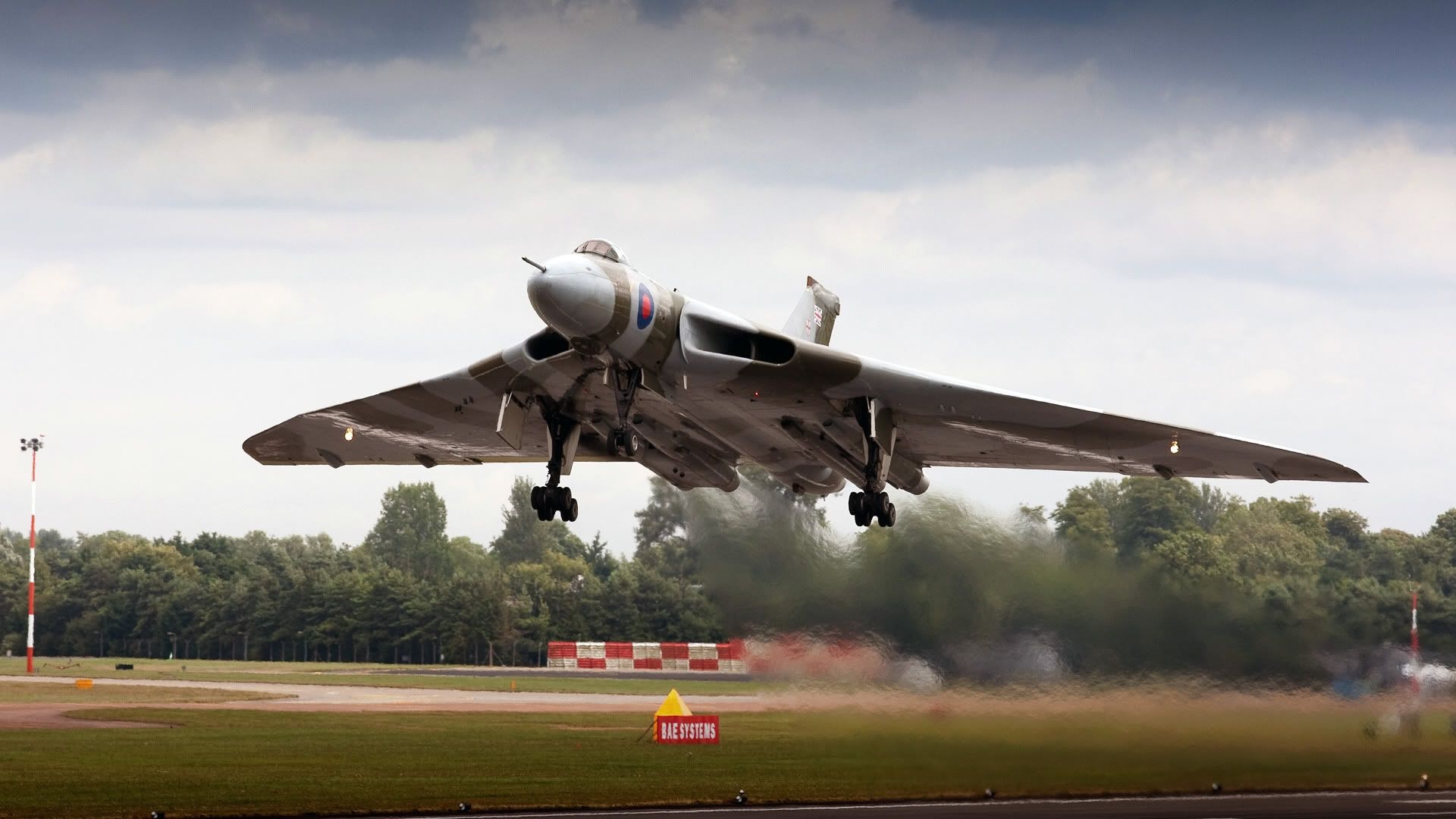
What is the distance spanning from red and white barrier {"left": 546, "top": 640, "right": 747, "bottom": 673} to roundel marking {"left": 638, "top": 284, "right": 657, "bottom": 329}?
27972mm

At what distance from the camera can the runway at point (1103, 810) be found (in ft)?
78.7

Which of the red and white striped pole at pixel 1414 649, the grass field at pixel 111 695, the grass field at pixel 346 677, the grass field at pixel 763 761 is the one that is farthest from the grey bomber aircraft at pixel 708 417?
the grass field at pixel 111 695

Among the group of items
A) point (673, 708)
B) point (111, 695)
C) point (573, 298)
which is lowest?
point (111, 695)

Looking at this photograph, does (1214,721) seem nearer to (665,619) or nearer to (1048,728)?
(1048,728)

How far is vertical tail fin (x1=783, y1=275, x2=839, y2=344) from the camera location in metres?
25.5

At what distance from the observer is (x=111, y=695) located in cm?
4559

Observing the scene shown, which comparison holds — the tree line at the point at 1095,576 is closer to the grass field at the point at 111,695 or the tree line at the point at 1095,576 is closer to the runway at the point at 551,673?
the grass field at the point at 111,695

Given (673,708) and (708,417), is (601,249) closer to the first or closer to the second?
(708,417)

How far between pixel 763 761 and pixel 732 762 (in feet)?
2.09

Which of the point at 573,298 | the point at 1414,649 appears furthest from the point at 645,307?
the point at 1414,649

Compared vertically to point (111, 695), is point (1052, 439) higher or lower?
higher

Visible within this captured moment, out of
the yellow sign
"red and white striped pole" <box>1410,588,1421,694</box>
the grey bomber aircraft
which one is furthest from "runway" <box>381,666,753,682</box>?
"red and white striped pole" <box>1410,588,1421,694</box>

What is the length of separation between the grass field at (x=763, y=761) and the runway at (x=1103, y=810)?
0.36 metres

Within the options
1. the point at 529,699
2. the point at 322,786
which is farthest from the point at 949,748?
the point at 529,699
